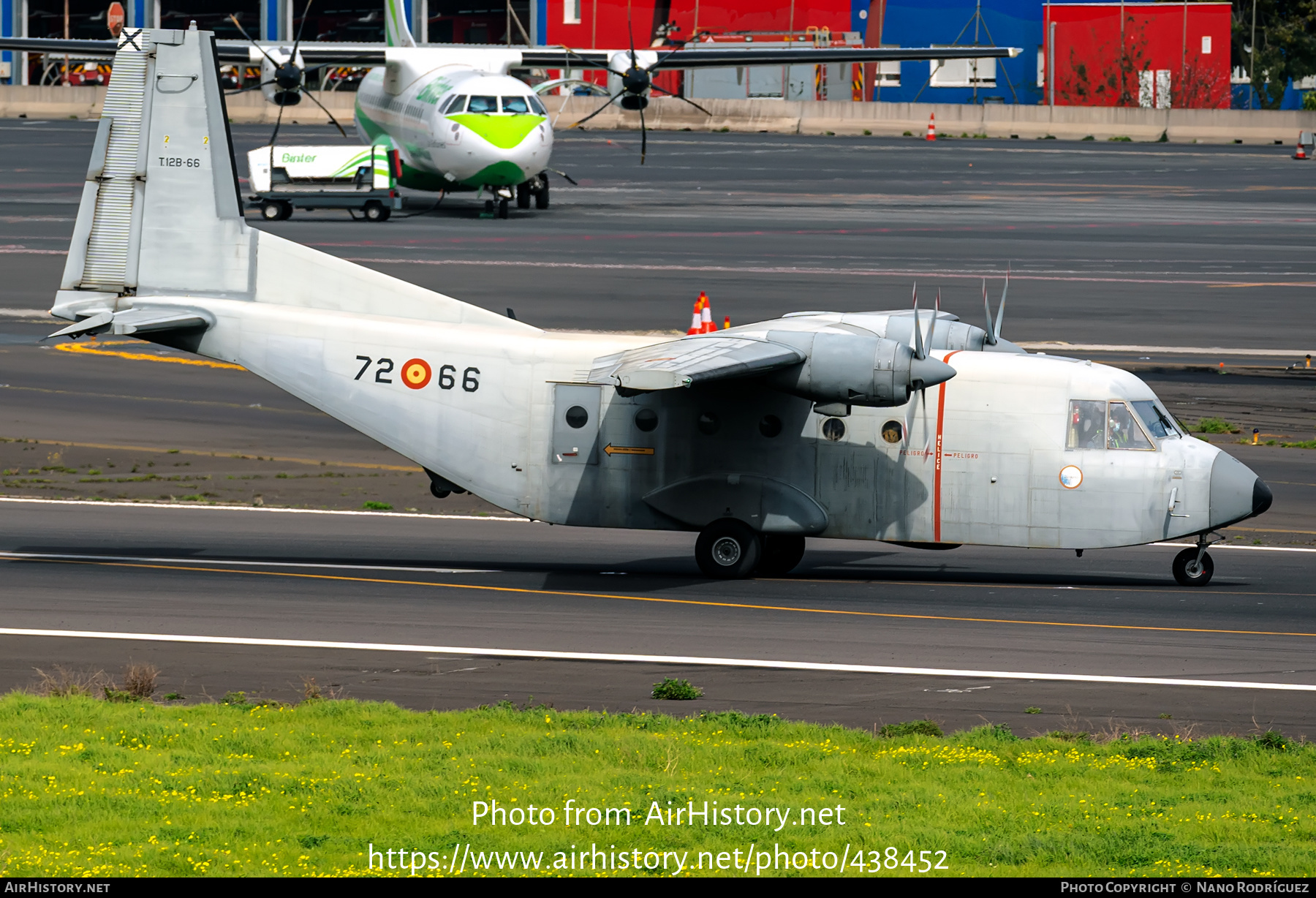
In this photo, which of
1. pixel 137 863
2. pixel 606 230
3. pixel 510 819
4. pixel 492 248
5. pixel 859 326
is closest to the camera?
pixel 137 863

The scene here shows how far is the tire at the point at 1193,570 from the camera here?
2070 cm

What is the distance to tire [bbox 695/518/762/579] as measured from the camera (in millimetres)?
21000

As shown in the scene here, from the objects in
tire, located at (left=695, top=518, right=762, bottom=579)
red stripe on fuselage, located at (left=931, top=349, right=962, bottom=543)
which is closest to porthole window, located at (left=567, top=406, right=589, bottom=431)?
tire, located at (left=695, top=518, right=762, bottom=579)

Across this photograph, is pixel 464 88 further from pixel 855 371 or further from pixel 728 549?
pixel 855 371

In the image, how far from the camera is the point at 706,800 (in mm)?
11578

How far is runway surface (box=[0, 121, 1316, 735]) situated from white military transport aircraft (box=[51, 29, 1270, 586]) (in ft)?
3.37

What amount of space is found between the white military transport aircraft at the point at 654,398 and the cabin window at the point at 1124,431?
0.02m

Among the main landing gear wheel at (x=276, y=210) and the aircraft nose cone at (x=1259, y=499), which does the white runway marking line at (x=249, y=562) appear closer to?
the aircraft nose cone at (x=1259, y=499)

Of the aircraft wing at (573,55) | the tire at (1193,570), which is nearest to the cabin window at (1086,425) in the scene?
the tire at (1193,570)

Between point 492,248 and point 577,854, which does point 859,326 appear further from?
point 492,248

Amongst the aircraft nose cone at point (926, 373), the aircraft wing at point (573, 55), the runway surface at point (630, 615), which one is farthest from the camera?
the aircraft wing at point (573, 55)

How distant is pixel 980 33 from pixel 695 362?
105814 millimetres

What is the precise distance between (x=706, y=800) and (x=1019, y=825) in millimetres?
2177

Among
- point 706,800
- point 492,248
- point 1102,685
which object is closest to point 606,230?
point 492,248
